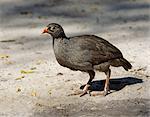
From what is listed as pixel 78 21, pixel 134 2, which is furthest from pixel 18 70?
pixel 134 2

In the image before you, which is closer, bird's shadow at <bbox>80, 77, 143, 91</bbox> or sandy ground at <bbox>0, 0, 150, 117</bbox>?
sandy ground at <bbox>0, 0, 150, 117</bbox>

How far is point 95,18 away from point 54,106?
17.1ft

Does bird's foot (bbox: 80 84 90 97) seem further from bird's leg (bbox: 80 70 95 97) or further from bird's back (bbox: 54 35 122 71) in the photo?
bird's back (bbox: 54 35 122 71)

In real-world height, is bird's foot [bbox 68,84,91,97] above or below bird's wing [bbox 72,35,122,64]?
below

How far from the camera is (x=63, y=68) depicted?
28.9 feet

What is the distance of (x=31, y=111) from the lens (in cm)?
700

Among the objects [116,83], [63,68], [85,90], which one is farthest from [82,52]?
[63,68]

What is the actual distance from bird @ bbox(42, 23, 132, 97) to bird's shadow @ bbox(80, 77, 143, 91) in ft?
1.08

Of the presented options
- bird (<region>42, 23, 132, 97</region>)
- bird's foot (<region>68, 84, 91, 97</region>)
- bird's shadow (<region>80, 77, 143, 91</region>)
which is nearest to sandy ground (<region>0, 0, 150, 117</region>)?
bird's shadow (<region>80, 77, 143, 91</region>)

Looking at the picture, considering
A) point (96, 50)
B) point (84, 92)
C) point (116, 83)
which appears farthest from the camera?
point (116, 83)

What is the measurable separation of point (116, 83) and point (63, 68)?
3.53ft

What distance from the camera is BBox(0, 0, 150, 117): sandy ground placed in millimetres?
7149

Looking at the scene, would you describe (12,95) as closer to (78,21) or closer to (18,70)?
(18,70)

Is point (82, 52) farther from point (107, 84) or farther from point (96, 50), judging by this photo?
point (107, 84)
